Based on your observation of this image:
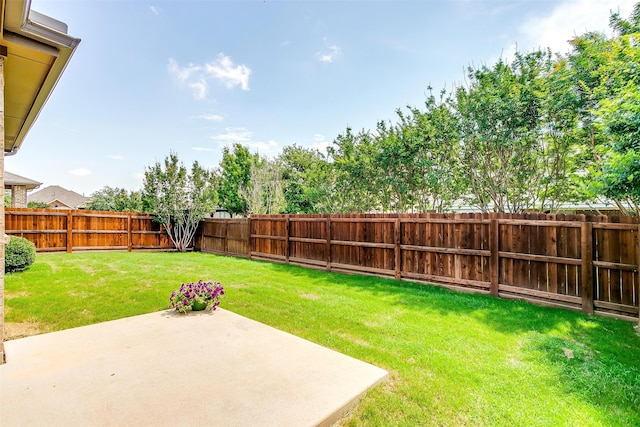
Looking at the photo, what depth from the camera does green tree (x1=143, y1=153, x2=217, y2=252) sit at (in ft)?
41.4

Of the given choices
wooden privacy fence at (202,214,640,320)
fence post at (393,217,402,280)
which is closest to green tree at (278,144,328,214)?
wooden privacy fence at (202,214,640,320)

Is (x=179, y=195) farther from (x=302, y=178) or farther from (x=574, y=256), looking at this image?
(x=574, y=256)

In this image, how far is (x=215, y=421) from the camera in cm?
190

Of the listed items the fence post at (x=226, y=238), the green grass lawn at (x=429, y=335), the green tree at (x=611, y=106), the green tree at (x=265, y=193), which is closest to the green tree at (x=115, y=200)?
the green tree at (x=265, y=193)

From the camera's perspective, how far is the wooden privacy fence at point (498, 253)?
4238 millimetres

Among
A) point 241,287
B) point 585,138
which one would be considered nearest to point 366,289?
point 241,287

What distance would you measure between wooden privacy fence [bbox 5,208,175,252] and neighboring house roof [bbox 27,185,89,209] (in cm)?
3086

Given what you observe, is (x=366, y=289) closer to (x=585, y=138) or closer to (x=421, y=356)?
(x=421, y=356)

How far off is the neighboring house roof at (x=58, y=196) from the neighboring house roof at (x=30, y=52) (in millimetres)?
40672

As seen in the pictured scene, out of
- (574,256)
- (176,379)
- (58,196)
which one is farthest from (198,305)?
(58,196)

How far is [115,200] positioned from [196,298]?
28440 mm

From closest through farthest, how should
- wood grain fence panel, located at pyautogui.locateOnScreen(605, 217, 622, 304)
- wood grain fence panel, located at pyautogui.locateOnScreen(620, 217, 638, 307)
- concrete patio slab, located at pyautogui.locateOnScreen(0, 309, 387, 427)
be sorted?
concrete patio slab, located at pyautogui.locateOnScreen(0, 309, 387, 427) < wood grain fence panel, located at pyautogui.locateOnScreen(620, 217, 638, 307) < wood grain fence panel, located at pyautogui.locateOnScreen(605, 217, 622, 304)

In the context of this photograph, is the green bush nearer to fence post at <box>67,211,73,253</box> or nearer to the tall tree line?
fence post at <box>67,211,73,253</box>

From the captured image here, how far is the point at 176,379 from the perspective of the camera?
8.06 ft
